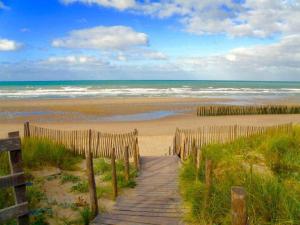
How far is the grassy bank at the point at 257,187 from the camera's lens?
17.0ft

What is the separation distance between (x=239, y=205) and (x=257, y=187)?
7.13 ft

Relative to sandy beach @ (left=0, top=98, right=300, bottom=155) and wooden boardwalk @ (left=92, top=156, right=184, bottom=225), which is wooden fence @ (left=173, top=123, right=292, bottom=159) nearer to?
sandy beach @ (left=0, top=98, right=300, bottom=155)

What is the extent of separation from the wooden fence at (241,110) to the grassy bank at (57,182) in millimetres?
20705

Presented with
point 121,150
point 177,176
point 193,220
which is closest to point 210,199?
point 193,220

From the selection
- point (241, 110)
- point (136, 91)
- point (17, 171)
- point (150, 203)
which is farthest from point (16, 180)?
point (136, 91)

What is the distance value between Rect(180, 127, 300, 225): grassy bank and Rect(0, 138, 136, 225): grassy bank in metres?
2.35

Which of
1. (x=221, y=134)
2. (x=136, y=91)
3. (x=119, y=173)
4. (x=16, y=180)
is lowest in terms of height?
(x=119, y=173)

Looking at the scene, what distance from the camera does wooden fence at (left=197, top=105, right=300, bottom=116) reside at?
32125mm

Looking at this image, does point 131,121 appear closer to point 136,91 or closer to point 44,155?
point 44,155

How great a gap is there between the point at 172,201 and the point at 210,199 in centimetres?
158

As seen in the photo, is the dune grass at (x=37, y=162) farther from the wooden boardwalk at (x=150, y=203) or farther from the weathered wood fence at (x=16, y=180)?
the wooden boardwalk at (x=150, y=203)

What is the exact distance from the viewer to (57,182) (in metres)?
9.67

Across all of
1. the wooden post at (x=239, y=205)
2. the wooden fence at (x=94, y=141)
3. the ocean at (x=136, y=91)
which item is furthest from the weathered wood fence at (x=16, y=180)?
the ocean at (x=136, y=91)

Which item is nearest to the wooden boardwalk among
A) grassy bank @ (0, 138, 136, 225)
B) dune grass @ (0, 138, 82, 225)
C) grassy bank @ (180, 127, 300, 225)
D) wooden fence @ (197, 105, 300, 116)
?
grassy bank @ (180, 127, 300, 225)
